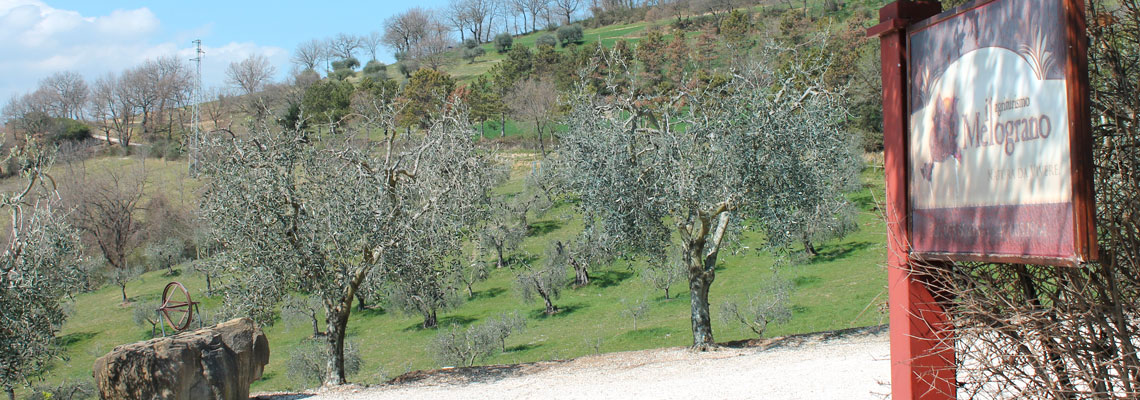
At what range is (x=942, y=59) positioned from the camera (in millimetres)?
3977

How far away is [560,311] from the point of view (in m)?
25.9

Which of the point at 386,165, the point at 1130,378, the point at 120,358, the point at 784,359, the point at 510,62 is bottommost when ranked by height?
the point at 784,359

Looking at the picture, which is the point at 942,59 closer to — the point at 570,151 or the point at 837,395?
the point at 837,395

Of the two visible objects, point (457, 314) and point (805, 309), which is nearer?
point (805, 309)

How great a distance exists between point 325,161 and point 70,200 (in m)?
37.9

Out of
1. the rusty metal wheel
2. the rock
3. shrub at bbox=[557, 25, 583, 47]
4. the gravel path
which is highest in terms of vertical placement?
shrub at bbox=[557, 25, 583, 47]

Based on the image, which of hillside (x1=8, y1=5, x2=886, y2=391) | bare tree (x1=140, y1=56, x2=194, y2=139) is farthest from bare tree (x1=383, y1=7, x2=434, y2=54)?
hillside (x1=8, y1=5, x2=886, y2=391)

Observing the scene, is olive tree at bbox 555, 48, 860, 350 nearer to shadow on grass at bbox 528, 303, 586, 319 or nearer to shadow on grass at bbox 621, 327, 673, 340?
shadow on grass at bbox 621, 327, 673, 340

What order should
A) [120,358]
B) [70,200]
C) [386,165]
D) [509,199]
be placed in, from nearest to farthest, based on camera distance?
[120,358]
[386,165]
[509,199]
[70,200]

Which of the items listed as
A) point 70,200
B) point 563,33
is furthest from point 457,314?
point 563,33

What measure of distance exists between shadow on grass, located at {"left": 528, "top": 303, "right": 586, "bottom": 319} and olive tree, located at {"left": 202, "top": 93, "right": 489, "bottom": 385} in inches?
515

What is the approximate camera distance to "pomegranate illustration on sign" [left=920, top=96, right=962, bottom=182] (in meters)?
3.88

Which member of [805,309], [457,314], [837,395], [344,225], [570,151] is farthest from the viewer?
[457,314]

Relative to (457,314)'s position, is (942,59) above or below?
above
